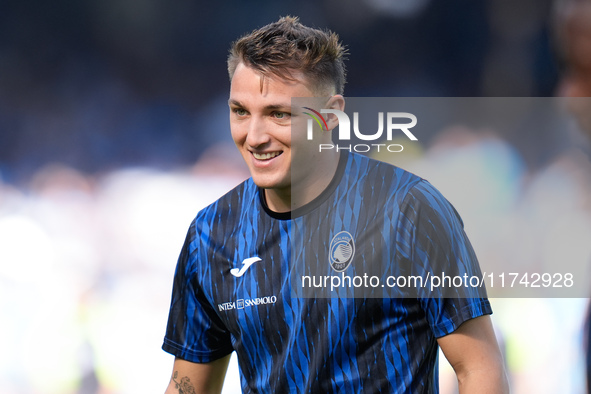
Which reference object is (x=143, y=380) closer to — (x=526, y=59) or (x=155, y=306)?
(x=155, y=306)

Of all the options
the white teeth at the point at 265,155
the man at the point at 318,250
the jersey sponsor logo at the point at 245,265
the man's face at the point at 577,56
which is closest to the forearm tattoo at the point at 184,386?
the man at the point at 318,250

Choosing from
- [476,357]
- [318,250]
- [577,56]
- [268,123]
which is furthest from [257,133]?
[577,56]

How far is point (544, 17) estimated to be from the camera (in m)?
2.84

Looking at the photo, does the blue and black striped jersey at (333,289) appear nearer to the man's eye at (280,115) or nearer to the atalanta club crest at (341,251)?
the atalanta club crest at (341,251)

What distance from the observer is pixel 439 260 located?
145 centimetres

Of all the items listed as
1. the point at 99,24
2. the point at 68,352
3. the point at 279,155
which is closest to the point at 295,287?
the point at 279,155

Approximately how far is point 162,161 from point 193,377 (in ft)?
4.74

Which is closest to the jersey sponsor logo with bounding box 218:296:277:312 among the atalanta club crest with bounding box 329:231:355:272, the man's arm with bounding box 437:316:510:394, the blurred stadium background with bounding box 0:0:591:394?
the atalanta club crest with bounding box 329:231:355:272

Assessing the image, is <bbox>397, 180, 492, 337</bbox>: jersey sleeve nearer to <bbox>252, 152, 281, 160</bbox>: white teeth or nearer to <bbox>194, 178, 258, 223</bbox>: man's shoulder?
<bbox>252, 152, 281, 160</bbox>: white teeth

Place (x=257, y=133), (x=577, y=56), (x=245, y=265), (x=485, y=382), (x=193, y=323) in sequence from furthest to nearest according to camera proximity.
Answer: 1. (x=577, y=56)
2. (x=193, y=323)
3. (x=245, y=265)
4. (x=257, y=133)
5. (x=485, y=382)

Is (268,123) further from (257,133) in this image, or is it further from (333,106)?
(333,106)

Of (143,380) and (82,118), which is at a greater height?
(82,118)

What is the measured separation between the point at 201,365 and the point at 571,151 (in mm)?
1901

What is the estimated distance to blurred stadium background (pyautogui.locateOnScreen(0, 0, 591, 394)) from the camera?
2852 mm
